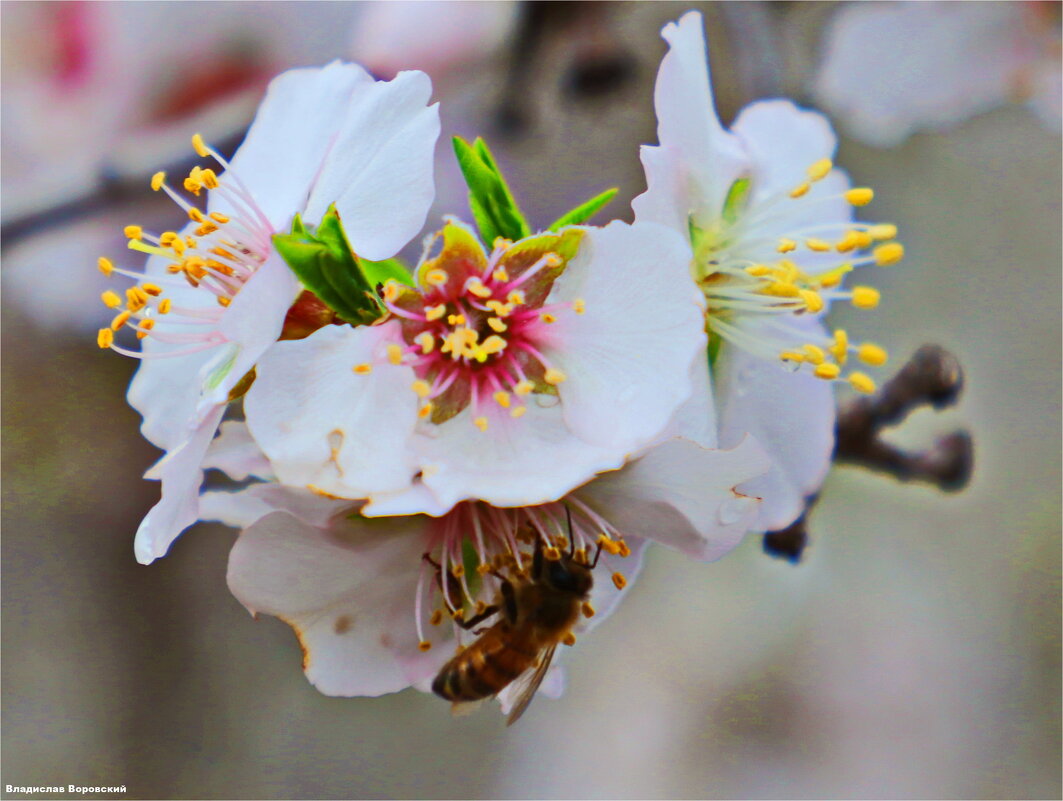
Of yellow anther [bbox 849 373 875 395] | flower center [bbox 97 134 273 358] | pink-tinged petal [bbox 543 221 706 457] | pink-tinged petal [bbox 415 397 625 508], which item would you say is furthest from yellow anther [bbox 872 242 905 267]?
flower center [bbox 97 134 273 358]

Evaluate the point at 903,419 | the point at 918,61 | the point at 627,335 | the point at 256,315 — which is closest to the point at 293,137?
the point at 256,315

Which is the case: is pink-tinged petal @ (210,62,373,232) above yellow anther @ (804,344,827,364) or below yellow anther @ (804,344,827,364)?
above

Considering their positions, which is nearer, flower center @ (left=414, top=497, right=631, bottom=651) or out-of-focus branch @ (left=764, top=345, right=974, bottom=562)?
flower center @ (left=414, top=497, right=631, bottom=651)

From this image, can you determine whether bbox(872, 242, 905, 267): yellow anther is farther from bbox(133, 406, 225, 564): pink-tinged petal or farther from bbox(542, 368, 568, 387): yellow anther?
bbox(133, 406, 225, 564): pink-tinged petal

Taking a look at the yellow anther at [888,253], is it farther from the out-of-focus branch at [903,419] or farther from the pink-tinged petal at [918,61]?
the pink-tinged petal at [918,61]

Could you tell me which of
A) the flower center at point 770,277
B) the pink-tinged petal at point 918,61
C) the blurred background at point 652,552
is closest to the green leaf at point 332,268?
the flower center at point 770,277

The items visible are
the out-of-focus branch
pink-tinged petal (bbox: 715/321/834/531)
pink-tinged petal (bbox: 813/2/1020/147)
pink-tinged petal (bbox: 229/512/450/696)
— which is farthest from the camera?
pink-tinged petal (bbox: 813/2/1020/147)
